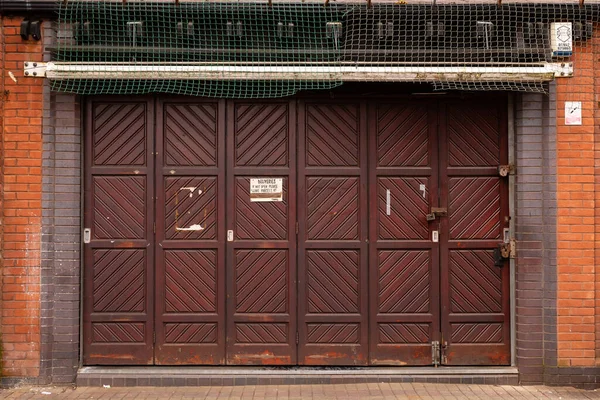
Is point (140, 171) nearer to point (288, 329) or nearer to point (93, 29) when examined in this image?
point (93, 29)

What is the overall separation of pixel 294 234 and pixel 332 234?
0.41 m

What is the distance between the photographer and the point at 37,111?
6.45 meters

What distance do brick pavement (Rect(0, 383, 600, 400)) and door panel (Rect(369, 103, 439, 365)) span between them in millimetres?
419

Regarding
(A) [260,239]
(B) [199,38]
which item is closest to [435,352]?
(A) [260,239]

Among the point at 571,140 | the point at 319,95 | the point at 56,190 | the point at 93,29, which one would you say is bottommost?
the point at 56,190

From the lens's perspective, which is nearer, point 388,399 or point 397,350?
point 388,399

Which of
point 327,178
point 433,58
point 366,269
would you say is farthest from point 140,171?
point 433,58

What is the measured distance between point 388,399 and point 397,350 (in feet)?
2.38

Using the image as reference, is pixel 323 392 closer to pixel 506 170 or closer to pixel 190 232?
pixel 190 232

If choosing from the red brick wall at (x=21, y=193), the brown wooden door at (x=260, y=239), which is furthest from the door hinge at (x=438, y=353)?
the red brick wall at (x=21, y=193)

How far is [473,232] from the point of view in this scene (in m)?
6.69

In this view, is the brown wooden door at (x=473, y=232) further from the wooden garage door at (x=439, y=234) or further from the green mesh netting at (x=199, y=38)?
the green mesh netting at (x=199, y=38)

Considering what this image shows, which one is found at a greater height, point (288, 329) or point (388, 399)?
point (288, 329)

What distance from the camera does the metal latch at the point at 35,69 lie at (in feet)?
20.7
